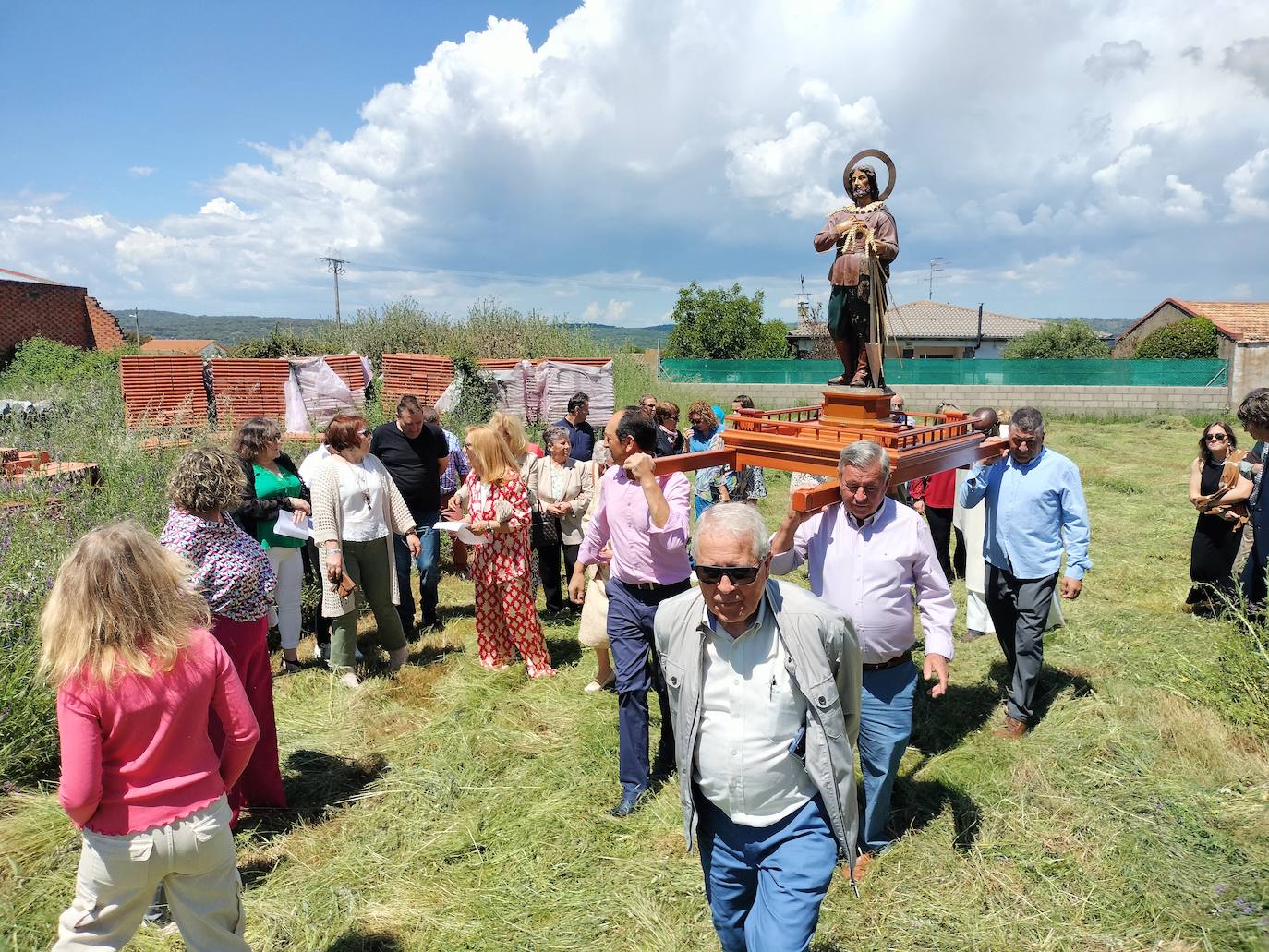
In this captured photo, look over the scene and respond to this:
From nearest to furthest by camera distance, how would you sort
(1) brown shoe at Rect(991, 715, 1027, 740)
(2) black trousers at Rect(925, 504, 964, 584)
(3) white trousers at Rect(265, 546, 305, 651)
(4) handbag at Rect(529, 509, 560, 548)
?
(1) brown shoe at Rect(991, 715, 1027, 740) < (3) white trousers at Rect(265, 546, 305, 651) < (4) handbag at Rect(529, 509, 560, 548) < (2) black trousers at Rect(925, 504, 964, 584)

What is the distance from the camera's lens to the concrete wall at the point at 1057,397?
78.6ft

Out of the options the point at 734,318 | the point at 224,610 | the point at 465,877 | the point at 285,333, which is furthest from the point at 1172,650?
the point at 734,318

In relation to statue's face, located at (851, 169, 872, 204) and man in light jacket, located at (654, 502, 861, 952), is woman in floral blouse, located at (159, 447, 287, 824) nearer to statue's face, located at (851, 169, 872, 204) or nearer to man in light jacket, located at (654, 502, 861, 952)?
man in light jacket, located at (654, 502, 861, 952)

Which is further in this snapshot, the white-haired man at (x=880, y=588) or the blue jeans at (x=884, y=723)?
the blue jeans at (x=884, y=723)

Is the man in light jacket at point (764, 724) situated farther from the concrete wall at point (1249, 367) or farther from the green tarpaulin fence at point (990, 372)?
the concrete wall at point (1249, 367)

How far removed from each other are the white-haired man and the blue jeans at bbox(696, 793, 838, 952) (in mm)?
1071

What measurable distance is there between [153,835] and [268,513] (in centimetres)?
326

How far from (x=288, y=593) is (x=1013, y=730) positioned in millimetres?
5094

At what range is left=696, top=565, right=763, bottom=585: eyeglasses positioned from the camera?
2.11 metres

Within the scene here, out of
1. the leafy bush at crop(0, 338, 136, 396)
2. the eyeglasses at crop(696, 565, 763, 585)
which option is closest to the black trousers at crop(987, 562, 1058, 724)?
the eyeglasses at crop(696, 565, 763, 585)

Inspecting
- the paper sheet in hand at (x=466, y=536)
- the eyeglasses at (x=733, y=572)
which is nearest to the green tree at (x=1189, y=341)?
the paper sheet in hand at (x=466, y=536)

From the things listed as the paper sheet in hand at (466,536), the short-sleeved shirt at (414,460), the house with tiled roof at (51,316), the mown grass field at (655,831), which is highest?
the house with tiled roof at (51,316)

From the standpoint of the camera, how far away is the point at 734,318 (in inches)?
1980

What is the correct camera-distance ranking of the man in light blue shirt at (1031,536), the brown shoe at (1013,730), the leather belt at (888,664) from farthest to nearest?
the brown shoe at (1013,730) → the man in light blue shirt at (1031,536) → the leather belt at (888,664)
